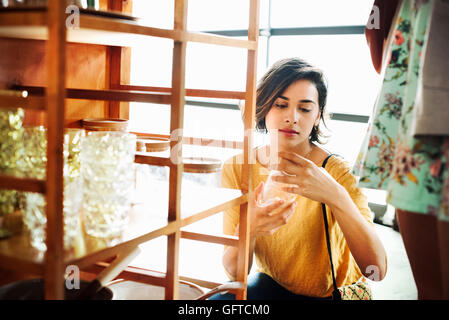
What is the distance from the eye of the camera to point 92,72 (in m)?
1.66

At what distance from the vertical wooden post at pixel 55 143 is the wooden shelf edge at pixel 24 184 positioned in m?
0.02

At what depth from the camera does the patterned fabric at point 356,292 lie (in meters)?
1.44

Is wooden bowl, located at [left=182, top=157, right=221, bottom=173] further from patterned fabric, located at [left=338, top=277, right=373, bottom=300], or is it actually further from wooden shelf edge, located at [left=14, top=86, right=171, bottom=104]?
patterned fabric, located at [left=338, top=277, right=373, bottom=300]

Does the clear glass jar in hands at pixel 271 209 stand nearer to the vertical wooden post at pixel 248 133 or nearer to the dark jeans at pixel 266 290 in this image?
the vertical wooden post at pixel 248 133

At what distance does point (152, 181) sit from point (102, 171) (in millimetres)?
663

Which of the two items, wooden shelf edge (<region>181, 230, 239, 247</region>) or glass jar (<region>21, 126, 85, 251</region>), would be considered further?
wooden shelf edge (<region>181, 230, 239, 247</region>)

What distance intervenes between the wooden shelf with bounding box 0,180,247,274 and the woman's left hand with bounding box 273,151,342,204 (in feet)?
0.52

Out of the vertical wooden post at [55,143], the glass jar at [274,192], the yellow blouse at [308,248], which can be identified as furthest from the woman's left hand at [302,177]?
the vertical wooden post at [55,143]

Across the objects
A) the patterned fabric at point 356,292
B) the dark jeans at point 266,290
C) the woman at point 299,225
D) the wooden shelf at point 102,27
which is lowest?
the dark jeans at point 266,290

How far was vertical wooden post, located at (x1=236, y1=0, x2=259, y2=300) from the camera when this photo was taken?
3.87ft

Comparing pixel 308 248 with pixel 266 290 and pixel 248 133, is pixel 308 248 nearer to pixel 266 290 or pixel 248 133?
pixel 266 290

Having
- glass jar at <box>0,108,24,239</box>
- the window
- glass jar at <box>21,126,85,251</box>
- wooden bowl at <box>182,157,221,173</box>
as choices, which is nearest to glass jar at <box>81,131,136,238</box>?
glass jar at <box>21,126,85,251</box>
